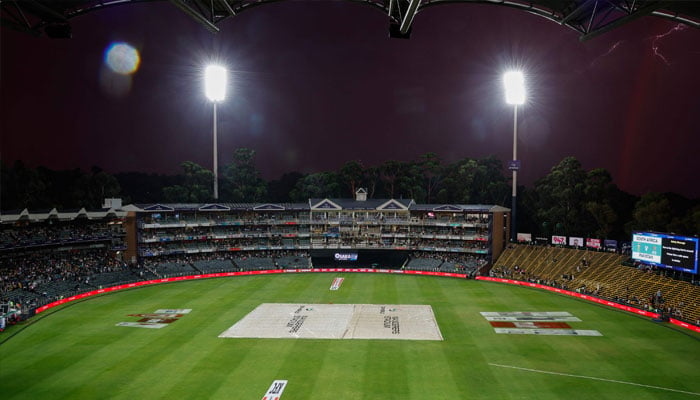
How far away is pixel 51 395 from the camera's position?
2420 centimetres

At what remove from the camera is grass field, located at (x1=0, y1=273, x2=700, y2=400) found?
81.7ft

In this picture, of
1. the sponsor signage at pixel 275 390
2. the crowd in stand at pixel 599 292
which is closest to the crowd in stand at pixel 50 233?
the sponsor signage at pixel 275 390

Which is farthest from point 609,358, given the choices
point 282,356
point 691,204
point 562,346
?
point 691,204

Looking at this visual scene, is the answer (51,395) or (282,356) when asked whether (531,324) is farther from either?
(51,395)

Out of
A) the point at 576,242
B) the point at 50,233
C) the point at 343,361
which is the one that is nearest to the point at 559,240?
the point at 576,242

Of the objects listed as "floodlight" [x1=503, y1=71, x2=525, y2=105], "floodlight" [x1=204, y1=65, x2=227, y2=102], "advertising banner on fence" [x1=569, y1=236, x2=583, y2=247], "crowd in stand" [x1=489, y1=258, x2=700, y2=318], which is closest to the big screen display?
"crowd in stand" [x1=489, y1=258, x2=700, y2=318]

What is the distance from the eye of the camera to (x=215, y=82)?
242ft

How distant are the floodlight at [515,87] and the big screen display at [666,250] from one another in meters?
25.0

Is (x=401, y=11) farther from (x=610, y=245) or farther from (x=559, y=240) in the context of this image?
(x=559, y=240)

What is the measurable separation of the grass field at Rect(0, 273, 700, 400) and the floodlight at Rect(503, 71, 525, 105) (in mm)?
30964

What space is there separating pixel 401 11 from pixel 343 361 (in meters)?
22.9

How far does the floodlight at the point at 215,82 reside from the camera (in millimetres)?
73000

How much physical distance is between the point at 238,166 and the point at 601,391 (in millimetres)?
79613

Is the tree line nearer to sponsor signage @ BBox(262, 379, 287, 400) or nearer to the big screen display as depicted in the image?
the big screen display
